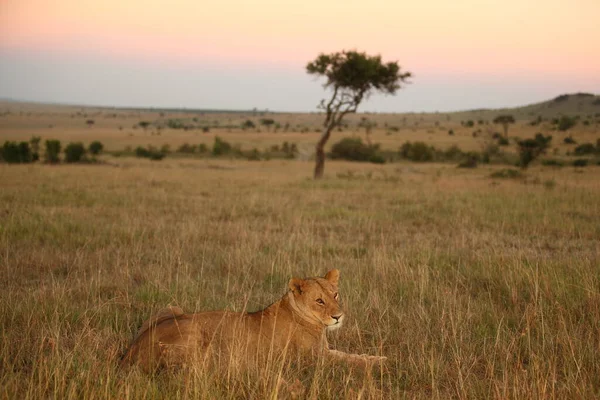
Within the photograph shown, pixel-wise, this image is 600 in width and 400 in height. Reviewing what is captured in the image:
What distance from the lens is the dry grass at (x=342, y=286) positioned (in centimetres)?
389

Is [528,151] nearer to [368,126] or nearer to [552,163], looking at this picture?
[552,163]

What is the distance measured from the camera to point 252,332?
427cm

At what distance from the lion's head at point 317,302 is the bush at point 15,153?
102 ft

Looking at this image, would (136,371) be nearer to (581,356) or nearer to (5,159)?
(581,356)

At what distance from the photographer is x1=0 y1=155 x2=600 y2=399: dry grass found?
153 inches

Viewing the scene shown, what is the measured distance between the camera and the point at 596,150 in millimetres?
42000

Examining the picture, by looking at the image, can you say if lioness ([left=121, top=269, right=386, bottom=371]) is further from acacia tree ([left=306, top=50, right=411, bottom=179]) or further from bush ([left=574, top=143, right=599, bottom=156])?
bush ([left=574, top=143, right=599, bottom=156])

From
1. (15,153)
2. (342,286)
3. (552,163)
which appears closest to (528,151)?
(552,163)

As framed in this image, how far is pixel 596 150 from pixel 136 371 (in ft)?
149

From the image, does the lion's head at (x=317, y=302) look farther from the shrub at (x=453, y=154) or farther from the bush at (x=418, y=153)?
the shrub at (x=453, y=154)

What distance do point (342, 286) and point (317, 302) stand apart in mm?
2296

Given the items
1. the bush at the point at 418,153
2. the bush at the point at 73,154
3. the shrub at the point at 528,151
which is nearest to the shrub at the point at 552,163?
the shrub at the point at 528,151

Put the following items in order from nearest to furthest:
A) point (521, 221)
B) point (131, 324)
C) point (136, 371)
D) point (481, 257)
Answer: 1. point (136, 371)
2. point (131, 324)
3. point (481, 257)
4. point (521, 221)

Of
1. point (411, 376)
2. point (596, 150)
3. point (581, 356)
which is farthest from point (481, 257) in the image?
point (596, 150)
